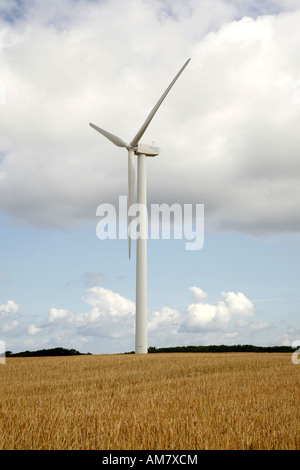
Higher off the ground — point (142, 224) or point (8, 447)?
point (142, 224)

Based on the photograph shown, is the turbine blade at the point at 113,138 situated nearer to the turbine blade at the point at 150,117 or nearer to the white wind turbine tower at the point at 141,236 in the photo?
the white wind turbine tower at the point at 141,236

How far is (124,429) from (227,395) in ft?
19.4

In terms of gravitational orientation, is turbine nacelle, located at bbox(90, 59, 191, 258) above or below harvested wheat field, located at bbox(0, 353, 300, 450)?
above

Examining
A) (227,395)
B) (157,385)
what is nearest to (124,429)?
(227,395)

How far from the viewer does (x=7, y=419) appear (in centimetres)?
1057

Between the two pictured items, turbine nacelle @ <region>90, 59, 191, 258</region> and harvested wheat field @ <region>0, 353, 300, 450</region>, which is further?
turbine nacelle @ <region>90, 59, 191, 258</region>

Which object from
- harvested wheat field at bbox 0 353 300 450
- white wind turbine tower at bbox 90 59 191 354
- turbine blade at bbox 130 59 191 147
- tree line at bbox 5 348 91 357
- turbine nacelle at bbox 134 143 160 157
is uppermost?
turbine blade at bbox 130 59 191 147

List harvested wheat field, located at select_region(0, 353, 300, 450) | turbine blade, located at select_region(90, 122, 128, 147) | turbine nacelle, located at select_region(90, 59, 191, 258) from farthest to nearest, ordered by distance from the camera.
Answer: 1. turbine blade, located at select_region(90, 122, 128, 147)
2. turbine nacelle, located at select_region(90, 59, 191, 258)
3. harvested wheat field, located at select_region(0, 353, 300, 450)

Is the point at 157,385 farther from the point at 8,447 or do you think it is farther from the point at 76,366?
the point at 76,366

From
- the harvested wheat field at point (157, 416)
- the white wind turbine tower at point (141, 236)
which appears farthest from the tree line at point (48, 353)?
the harvested wheat field at point (157, 416)

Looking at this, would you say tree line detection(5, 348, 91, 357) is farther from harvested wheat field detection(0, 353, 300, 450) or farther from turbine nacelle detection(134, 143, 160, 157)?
→ harvested wheat field detection(0, 353, 300, 450)

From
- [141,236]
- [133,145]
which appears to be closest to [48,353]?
[141,236]

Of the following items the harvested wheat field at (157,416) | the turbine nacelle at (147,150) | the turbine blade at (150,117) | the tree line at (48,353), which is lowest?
the harvested wheat field at (157,416)

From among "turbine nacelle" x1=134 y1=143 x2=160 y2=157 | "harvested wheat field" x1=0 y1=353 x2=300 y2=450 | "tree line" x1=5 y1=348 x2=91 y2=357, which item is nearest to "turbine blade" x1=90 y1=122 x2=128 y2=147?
"turbine nacelle" x1=134 y1=143 x2=160 y2=157
